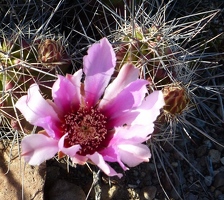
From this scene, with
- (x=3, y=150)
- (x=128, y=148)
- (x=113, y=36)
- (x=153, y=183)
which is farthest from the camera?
(x=153, y=183)

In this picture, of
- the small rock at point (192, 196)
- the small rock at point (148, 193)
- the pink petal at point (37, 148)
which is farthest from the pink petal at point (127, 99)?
the small rock at point (192, 196)

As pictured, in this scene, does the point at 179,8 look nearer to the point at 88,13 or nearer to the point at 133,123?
the point at 88,13

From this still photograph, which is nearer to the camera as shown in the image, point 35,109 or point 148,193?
point 35,109

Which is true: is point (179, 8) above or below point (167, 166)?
above

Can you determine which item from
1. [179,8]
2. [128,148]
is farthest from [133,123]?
[179,8]

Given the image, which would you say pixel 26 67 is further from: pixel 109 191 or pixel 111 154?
pixel 109 191

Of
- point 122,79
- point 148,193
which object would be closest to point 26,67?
point 122,79
